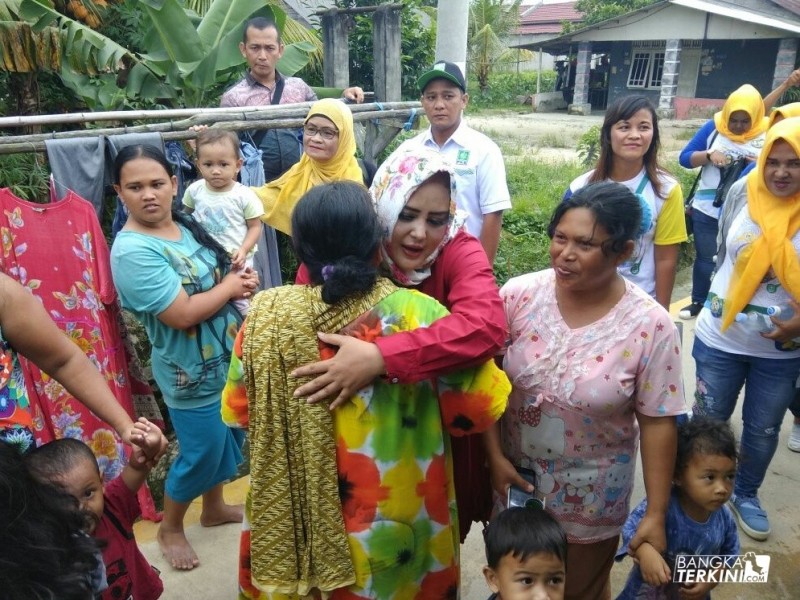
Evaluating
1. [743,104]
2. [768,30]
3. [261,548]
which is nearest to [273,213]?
[261,548]

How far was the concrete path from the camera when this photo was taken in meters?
2.53

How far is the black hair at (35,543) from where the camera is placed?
1.00 meters

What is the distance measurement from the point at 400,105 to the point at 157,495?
10.4 feet

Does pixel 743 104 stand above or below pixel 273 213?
above

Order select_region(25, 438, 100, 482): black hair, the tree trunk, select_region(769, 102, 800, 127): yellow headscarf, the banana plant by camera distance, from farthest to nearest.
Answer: the tree trunk → the banana plant → select_region(769, 102, 800, 127): yellow headscarf → select_region(25, 438, 100, 482): black hair

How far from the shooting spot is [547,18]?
31.3 meters

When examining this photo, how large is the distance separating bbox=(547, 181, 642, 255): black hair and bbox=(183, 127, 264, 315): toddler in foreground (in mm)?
1974

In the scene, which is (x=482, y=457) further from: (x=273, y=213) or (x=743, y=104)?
(x=743, y=104)

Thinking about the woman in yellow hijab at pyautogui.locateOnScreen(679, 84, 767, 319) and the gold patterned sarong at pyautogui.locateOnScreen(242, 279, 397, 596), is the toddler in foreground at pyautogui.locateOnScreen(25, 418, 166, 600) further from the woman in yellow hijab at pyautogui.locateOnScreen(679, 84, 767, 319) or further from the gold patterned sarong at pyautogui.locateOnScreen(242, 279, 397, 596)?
the woman in yellow hijab at pyautogui.locateOnScreen(679, 84, 767, 319)

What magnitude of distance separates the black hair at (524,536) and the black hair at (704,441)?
0.53 metres

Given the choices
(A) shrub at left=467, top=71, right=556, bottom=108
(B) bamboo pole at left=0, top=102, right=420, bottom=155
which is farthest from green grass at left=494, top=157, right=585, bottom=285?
(A) shrub at left=467, top=71, right=556, bottom=108

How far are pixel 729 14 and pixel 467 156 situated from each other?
65.3ft

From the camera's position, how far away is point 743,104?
4.31 m

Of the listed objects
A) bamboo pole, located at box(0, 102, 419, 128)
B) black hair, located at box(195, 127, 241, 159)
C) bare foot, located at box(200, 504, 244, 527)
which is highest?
bamboo pole, located at box(0, 102, 419, 128)
